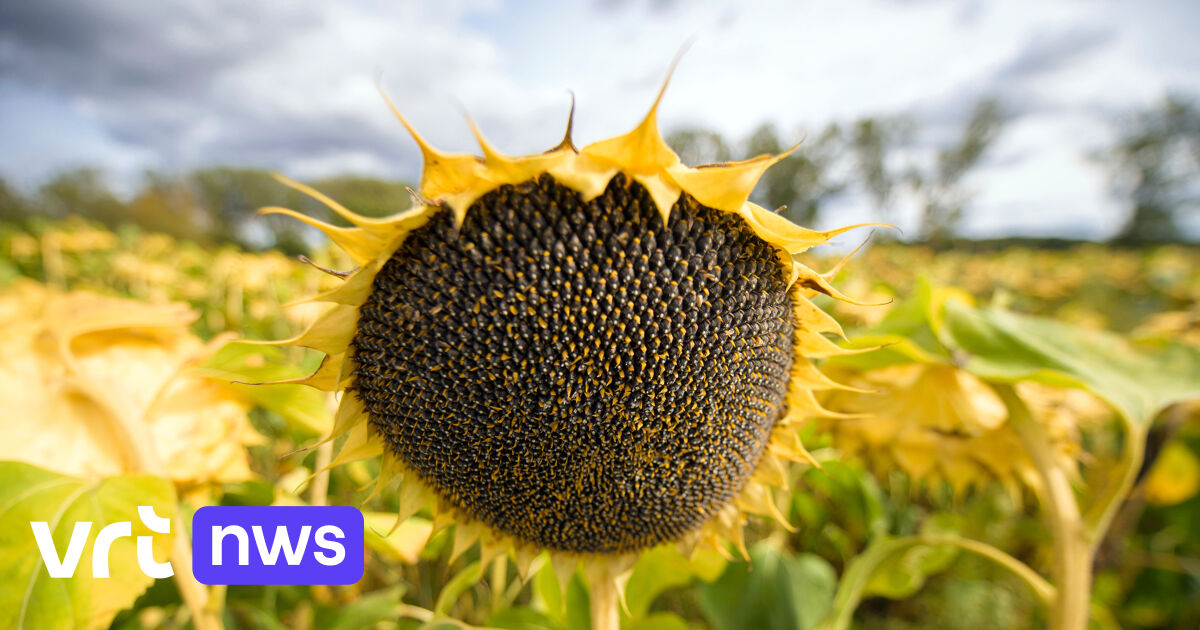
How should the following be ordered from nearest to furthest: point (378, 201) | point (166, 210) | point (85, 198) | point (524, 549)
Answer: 1. point (524, 549)
2. point (378, 201)
3. point (85, 198)
4. point (166, 210)

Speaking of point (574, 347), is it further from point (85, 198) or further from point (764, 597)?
point (85, 198)

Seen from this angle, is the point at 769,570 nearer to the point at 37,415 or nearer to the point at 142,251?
the point at 37,415

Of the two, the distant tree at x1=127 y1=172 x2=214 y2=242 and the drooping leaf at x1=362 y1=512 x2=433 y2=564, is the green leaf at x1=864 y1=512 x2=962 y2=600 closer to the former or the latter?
the drooping leaf at x1=362 y1=512 x2=433 y2=564

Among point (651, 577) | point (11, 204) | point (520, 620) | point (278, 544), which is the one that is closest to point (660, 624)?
point (651, 577)

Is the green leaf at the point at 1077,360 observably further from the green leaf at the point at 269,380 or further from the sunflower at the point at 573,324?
Result: the green leaf at the point at 269,380

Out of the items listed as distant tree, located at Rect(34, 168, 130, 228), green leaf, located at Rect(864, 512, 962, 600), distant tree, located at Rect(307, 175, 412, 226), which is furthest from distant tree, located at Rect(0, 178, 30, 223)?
green leaf, located at Rect(864, 512, 962, 600)

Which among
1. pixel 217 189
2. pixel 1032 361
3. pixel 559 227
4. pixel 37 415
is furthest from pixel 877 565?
pixel 217 189

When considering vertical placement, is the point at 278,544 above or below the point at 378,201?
above

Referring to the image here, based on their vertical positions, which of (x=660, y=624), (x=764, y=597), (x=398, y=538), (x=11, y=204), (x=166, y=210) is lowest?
(x=166, y=210)
